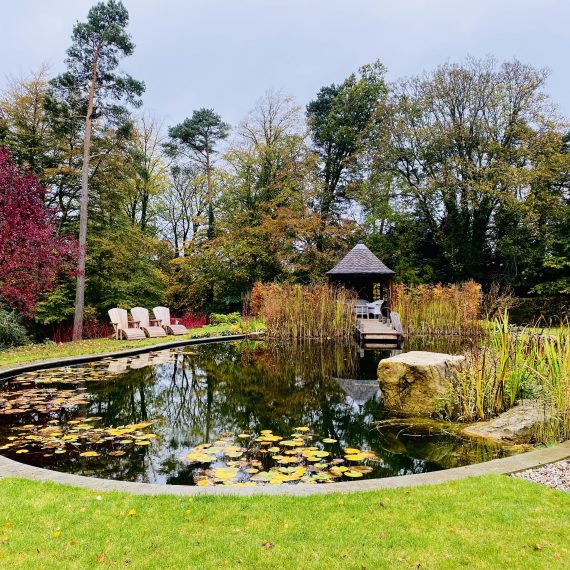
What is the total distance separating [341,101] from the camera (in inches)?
730

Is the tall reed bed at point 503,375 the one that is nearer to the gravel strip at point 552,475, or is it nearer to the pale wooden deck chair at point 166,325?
the gravel strip at point 552,475

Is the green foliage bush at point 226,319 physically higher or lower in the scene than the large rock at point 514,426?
higher

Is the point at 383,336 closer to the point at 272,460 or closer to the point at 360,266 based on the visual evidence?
the point at 360,266

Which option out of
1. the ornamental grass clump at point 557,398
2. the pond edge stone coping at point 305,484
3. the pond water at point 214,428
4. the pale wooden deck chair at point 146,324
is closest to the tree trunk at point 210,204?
the pale wooden deck chair at point 146,324

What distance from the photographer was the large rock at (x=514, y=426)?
12.0 ft

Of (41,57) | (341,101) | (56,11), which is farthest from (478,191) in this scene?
(41,57)

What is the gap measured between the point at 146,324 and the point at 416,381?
8.42 metres

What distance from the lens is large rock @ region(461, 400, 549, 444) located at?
12.0 ft

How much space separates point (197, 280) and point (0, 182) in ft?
33.7

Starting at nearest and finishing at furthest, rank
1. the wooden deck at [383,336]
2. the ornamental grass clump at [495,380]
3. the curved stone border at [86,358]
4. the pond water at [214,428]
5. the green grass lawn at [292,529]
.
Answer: the green grass lawn at [292,529], the pond water at [214,428], the ornamental grass clump at [495,380], the curved stone border at [86,358], the wooden deck at [383,336]

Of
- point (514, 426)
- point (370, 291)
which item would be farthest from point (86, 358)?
point (370, 291)

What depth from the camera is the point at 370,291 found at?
15.4 m

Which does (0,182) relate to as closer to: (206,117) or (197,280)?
(197,280)

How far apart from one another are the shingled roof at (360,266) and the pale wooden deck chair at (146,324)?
16.4 feet
